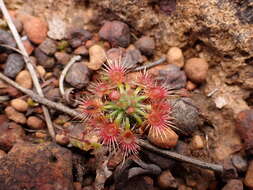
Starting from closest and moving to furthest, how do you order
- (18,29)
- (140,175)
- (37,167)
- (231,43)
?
(37,167)
(140,175)
(231,43)
(18,29)

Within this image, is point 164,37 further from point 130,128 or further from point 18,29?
point 18,29

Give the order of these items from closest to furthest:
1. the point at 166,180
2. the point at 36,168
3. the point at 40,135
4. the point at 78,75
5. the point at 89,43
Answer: the point at 36,168 < the point at 166,180 < the point at 40,135 < the point at 78,75 < the point at 89,43

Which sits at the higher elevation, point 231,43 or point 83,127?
point 231,43

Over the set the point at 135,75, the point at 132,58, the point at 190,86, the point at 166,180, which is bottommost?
the point at 166,180

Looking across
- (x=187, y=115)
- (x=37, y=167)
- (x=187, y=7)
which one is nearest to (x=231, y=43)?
(x=187, y=7)

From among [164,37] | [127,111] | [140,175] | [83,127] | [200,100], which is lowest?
[140,175]

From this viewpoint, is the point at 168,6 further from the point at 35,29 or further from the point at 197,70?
the point at 35,29

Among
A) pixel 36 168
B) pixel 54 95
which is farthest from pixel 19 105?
pixel 36 168

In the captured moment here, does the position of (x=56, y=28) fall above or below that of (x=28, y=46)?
above
